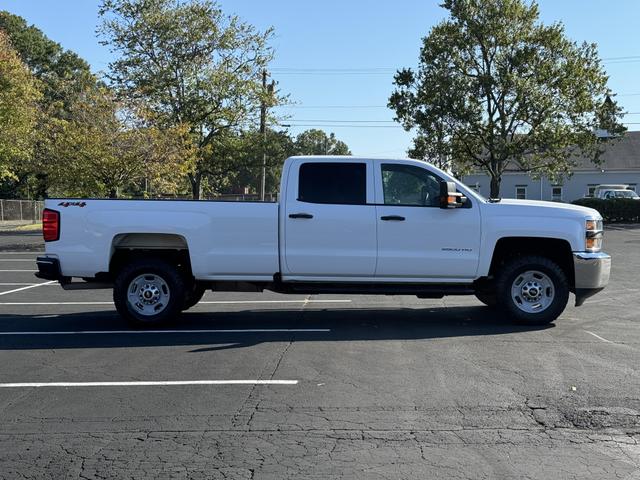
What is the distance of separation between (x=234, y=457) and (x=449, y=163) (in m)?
36.2

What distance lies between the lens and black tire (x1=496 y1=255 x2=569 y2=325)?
8359 millimetres

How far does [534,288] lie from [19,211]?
4156 centimetres

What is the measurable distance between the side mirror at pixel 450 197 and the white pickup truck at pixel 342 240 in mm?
17

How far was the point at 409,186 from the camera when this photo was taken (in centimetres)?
847

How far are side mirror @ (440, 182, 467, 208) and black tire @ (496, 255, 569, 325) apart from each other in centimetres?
116

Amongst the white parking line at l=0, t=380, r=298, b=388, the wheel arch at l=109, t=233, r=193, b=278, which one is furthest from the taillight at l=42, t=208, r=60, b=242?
the white parking line at l=0, t=380, r=298, b=388

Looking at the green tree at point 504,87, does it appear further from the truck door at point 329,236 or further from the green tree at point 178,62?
the truck door at point 329,236

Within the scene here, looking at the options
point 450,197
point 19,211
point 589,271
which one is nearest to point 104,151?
point 450,197

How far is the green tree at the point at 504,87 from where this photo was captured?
33406 mm

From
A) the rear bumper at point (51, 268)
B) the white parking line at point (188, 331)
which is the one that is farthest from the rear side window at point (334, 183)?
the rear bumper at point (51, 268)

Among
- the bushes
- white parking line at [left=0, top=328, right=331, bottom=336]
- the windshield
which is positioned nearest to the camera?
white parking line at [left=0, top=328, right=331, bottom=336]

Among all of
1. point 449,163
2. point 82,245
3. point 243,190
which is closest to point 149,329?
point 82,245

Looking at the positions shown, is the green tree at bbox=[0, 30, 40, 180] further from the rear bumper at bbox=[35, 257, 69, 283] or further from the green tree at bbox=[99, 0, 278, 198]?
the rear bumper at bbox=[35, 257, 69, 283]

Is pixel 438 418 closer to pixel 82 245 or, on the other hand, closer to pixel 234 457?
pixel 234 457
